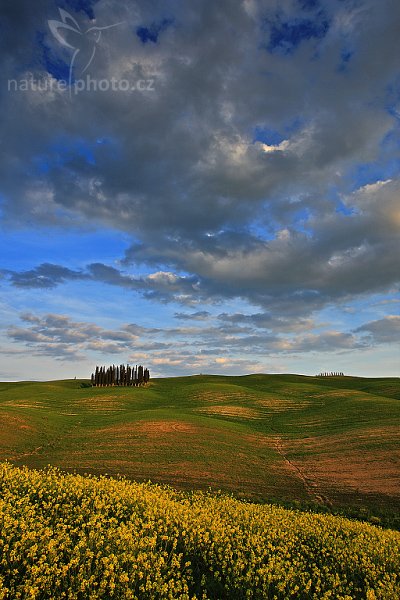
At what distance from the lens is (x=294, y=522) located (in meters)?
15.0

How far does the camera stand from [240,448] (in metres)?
35.1

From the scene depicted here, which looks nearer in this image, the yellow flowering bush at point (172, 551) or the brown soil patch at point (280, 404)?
the yellow flowering bush at point (172, 551)

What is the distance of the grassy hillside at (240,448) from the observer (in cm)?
2555

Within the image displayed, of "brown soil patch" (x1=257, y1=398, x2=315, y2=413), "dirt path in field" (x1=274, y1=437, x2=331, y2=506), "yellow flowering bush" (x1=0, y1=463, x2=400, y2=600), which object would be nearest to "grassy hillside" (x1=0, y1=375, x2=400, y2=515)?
"dirt path in field" (x1=274, y1=437, x2=331, y2=506)

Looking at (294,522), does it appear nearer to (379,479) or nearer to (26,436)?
(379,479)

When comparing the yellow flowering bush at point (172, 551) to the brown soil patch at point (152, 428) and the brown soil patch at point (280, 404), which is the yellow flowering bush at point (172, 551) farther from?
the brown soil patch at point (280, 404)

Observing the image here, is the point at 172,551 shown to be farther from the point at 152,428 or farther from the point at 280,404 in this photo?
the point at 280,404

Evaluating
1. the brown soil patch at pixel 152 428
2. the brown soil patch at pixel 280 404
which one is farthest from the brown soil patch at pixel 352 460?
the brown soil patch at pixel 280 404

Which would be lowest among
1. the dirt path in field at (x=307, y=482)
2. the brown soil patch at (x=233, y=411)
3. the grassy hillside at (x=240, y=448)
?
the dirt path in field at (x=307, y=482)

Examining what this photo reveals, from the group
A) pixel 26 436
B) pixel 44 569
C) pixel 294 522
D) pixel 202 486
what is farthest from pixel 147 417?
pixel 44 569

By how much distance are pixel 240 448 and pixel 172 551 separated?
2427 cm

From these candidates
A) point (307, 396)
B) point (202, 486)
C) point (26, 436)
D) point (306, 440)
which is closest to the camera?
point (202, 486)

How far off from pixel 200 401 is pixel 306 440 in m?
30.1

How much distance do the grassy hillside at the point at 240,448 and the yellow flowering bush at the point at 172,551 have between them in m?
9.75
